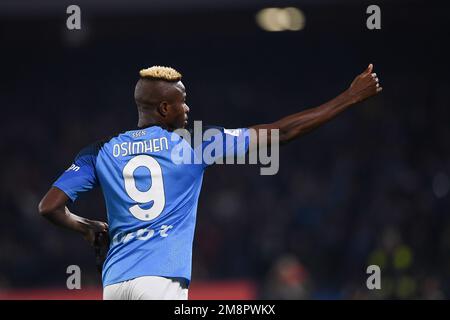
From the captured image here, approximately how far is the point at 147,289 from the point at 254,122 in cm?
1457

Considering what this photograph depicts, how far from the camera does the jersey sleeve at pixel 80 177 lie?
4.91 m

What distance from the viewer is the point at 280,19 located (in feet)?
59.9

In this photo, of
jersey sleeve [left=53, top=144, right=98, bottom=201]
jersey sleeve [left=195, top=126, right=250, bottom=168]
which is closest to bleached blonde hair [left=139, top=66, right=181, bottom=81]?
jersey sleeve [left=195, top=126, right=250, bottom=168]

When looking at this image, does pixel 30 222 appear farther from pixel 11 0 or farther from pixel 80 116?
pixel 11 0

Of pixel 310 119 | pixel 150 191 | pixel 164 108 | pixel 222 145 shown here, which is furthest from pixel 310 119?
pixel 150 191

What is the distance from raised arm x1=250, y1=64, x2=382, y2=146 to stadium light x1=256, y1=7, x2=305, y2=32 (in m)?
12.8

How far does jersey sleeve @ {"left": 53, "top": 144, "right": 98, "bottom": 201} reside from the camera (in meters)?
4.91

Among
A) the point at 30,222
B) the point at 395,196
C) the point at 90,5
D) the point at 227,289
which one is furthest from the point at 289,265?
the point at 90,5

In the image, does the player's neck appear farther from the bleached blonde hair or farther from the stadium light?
the stadium light

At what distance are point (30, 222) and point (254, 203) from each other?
168 inches

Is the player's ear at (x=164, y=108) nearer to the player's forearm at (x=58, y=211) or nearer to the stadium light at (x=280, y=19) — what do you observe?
the player's forearm at (x=58, y=211)

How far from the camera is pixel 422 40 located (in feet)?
61.7

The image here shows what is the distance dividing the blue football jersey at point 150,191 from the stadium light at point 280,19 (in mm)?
12844

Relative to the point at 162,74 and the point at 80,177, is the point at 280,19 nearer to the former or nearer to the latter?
the point at 162,74
